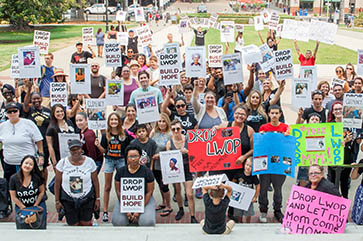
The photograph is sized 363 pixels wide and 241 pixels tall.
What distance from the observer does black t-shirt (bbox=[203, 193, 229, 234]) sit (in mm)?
5152

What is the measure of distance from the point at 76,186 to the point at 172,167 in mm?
1480

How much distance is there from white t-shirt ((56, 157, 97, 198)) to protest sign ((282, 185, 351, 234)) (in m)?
2.76

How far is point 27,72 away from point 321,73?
1508 centimetres

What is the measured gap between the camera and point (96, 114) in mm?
7441

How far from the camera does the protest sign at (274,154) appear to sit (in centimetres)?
646

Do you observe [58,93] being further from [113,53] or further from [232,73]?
[232,73]

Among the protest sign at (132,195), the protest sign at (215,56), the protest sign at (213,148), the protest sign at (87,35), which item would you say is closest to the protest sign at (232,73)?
the protest sign at (215,56)

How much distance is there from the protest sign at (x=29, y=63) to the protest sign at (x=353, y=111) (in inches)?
243

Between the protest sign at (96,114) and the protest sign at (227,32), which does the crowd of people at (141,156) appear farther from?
the protest sign at (227,32)

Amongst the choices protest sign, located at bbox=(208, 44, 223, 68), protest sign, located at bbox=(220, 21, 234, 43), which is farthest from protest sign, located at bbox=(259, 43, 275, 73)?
protest sign, located at bbox=(220, 21, 234, 43)

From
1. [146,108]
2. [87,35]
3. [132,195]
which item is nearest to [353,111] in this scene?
[146,108]

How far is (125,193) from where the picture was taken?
6078 millimetres

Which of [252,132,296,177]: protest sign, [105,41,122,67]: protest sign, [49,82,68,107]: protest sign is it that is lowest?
[252,132,296,177]: protest sign

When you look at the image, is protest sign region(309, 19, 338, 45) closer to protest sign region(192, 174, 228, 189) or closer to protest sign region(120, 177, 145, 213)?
protest sign region(120, 177, 145, 213)
